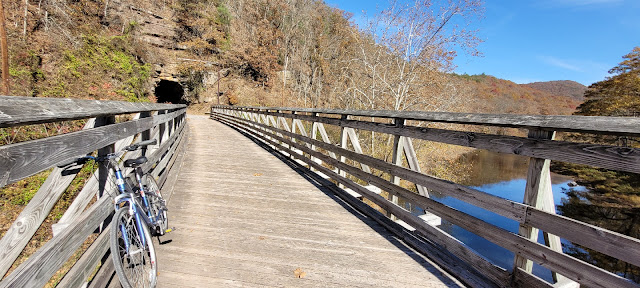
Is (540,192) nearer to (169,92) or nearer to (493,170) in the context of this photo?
(493,170)

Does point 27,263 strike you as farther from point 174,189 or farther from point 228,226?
point 174,189

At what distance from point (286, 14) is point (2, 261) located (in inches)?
1660

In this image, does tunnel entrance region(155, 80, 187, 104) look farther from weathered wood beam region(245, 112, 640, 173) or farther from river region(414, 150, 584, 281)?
weathered wood beam region(245, 112, 640, 173)

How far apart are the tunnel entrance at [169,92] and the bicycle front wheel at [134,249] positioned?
3623 centimetres

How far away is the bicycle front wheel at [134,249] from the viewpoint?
199 cm

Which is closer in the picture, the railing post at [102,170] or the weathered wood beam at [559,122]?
the weathered wood beam at [559,122]

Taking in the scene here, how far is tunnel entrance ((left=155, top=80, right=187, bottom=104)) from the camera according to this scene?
1385 inches

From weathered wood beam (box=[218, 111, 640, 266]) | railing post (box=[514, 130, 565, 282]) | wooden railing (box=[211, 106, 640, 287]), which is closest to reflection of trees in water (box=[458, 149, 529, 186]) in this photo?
wooden railing (box=[211, 106, 640, 287])

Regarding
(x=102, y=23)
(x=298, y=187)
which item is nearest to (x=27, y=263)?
(x=298, y=187)

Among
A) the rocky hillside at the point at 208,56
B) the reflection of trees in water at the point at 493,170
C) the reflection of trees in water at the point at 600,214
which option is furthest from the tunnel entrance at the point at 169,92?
the reflection of trees in water at the point at 600,214

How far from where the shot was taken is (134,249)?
2152 mm

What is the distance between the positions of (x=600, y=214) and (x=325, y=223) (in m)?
17.7

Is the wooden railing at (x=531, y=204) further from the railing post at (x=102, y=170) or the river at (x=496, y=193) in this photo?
the river at (x=496, y=193)

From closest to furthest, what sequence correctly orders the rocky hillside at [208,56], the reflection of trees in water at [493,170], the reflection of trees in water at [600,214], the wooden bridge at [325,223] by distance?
the wooden bridge at [325,223] → the reflection of trees in water at [600,214] → the rocky hillside at [208,56] → the reflection of trees in water at [493,170]
